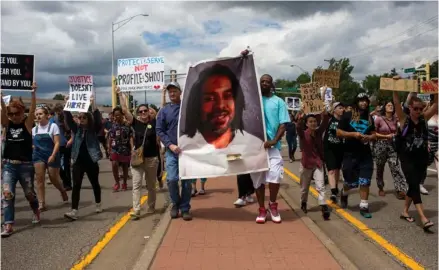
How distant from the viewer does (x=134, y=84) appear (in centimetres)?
1151

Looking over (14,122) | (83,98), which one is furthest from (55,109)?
(14,122)

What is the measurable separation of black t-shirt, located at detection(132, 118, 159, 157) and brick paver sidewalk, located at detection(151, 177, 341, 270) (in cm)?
114

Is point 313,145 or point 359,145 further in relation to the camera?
point 359,145

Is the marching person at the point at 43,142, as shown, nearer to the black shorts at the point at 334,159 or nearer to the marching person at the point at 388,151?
the black shorts at the point at 334,159

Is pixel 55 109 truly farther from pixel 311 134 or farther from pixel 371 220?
pixel 371 220

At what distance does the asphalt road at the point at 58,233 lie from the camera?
4812 mm

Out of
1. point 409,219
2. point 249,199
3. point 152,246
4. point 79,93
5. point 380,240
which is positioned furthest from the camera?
point 79,93

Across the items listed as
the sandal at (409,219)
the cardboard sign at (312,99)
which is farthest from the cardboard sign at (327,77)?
the sandal at (409,219)

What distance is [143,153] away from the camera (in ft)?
22.2

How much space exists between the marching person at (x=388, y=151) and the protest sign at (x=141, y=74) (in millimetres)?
5640

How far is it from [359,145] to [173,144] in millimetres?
2793

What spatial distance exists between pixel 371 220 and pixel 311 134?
58.1 inches

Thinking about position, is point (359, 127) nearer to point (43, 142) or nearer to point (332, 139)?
point (332, 139)

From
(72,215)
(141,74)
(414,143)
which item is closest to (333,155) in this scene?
(414,143)
